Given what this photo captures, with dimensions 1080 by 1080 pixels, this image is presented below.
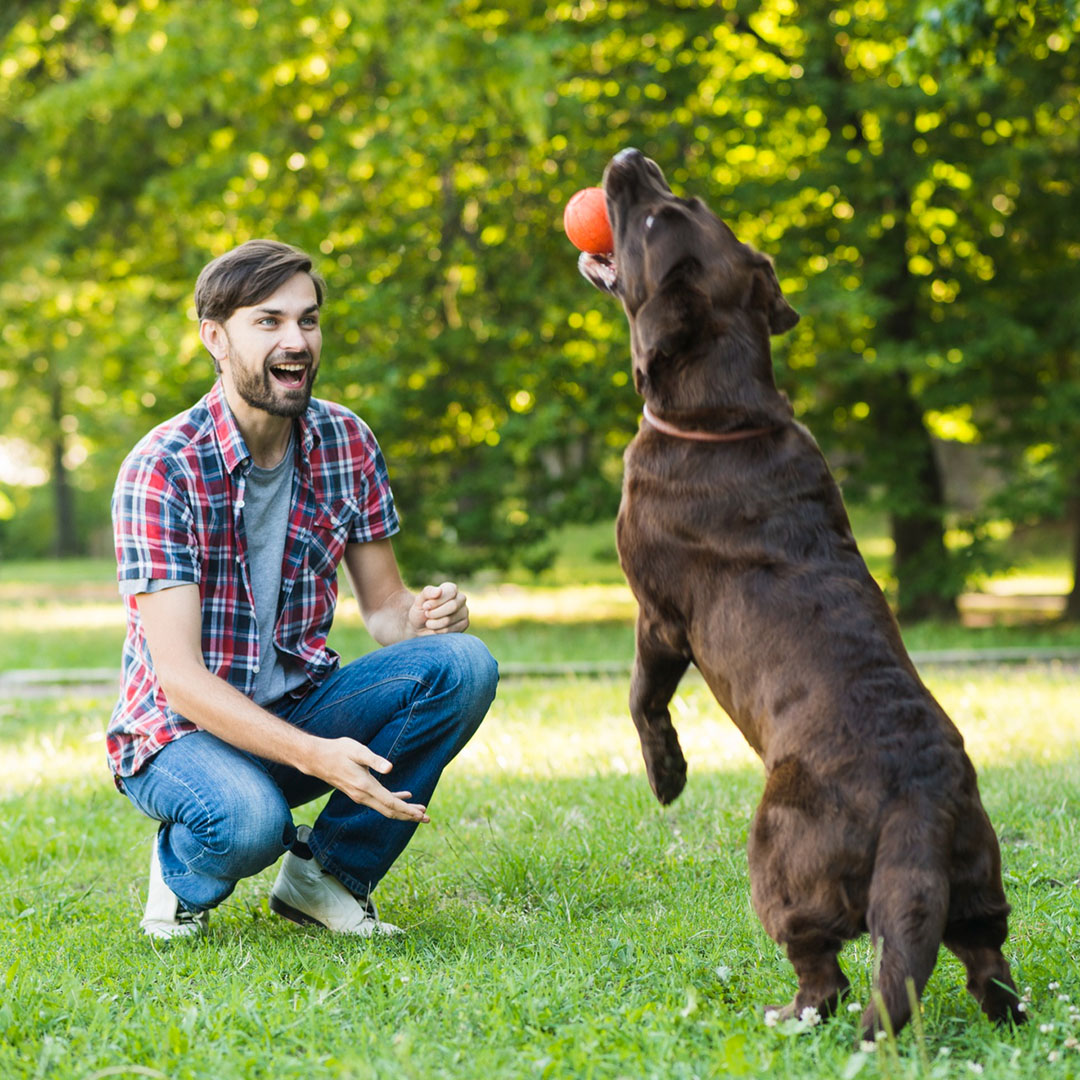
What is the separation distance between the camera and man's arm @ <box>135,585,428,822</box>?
10.6 feet

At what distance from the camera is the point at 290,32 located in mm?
10891

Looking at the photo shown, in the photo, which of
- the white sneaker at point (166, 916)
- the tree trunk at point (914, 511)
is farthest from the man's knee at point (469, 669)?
the tree trunk at point (914, 511)

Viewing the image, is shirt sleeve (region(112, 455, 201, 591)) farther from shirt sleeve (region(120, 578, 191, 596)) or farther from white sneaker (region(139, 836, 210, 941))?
white sneaker (region(139, 836, 210, 941))

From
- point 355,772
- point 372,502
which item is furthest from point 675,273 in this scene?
point 355,772

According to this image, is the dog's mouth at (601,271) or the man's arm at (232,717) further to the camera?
the dog's mouth at (601,271)

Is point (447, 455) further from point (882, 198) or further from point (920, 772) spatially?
point (920, 772)

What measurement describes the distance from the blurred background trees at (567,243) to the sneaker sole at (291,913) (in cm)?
679

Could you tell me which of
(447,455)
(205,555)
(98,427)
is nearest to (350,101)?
(447,455)

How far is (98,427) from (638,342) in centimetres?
2142

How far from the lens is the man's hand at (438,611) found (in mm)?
3881

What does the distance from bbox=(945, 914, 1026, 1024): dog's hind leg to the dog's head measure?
58.1 inches

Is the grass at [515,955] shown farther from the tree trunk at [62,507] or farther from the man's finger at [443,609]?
the tree trunk at [62,507]

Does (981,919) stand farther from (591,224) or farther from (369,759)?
(591,224)

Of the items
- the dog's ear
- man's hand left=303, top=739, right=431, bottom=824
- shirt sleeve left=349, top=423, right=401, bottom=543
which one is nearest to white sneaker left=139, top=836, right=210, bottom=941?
man's hand left=303, top=739, right=431, bottom=824
